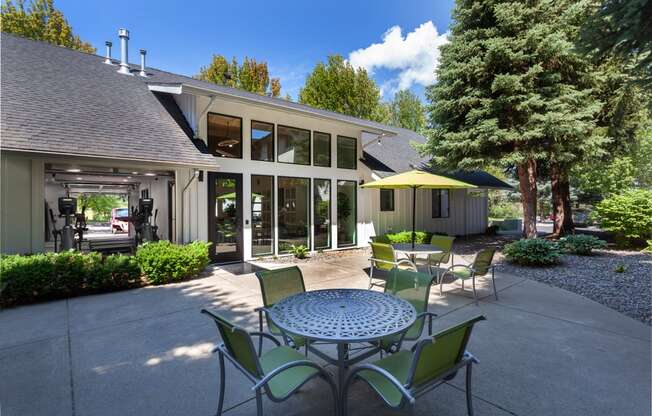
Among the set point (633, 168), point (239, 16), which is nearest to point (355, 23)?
point (239, 16)

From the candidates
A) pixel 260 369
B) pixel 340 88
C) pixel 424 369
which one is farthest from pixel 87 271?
pixel 340 88

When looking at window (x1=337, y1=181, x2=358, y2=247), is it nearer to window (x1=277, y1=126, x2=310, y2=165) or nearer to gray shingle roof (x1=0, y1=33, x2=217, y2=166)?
window (x1=277, y1=126, x2=310, y2=165)

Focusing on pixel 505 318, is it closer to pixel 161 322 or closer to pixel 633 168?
pixel 161 322

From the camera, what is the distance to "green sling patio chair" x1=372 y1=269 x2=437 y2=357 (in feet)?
10.4

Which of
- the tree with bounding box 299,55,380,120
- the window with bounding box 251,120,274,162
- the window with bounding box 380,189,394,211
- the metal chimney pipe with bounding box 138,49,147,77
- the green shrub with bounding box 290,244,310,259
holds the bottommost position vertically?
the green shrub with bounding box 290,244,310,259

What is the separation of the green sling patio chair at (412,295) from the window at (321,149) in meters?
7.75

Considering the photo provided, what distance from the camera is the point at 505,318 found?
479 cm

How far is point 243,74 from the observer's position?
86.2ft

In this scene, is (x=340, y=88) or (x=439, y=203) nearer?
(x=439, y=203)

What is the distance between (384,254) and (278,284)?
3240 mm

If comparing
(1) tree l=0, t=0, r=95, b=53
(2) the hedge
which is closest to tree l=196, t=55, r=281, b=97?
(1) tree l=0, t=0, r=95, b=53

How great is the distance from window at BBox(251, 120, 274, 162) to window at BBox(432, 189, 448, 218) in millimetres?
9316

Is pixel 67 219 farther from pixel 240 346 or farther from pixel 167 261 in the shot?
pixel 240 346

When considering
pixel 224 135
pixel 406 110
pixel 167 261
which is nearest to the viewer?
pixel 167 261
